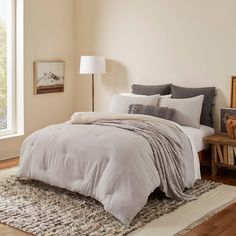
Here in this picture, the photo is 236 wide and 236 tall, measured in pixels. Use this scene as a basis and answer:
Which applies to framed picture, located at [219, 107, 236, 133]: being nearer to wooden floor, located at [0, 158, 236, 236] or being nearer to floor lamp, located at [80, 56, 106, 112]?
wooden floor, located at [0, 158, 236, 236]

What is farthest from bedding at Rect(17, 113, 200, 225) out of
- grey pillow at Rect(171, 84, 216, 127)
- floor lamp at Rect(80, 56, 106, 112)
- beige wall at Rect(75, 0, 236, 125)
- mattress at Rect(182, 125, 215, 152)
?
floor lamp at Rect(80, 56, 106, 112)

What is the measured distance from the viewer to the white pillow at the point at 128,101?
213 inches

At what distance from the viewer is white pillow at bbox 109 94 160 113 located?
5414 millimetres

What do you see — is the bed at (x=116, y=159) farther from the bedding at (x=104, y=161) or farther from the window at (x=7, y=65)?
the window at (x=7, y=65)

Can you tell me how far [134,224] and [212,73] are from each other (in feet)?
8.61

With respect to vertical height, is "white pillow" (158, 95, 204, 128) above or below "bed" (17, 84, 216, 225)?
above

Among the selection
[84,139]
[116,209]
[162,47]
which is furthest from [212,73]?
[116,209]

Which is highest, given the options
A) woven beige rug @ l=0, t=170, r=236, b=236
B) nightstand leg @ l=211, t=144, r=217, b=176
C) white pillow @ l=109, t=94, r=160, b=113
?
white pillow @ l=109, t=94, r=160, b=113

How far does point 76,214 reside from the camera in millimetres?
3734

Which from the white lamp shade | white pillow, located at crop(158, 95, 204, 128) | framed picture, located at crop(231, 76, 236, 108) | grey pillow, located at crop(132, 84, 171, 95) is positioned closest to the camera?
white pillow, located at crop(158, 95, 204, 128)

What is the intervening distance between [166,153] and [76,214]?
3.33 feet

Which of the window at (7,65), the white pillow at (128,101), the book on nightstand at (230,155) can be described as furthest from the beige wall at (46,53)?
the book on nightstand at (230,155)

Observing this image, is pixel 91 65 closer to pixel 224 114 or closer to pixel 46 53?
pixel 46 53

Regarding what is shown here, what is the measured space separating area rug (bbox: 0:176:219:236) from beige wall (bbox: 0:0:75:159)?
1.71m
